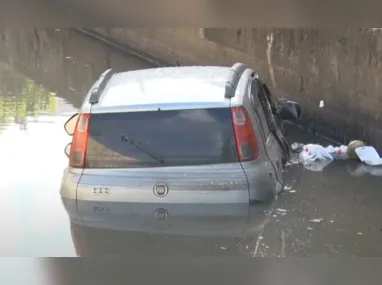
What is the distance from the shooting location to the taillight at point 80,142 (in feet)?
11.9

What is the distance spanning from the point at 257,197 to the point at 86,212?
1.12m

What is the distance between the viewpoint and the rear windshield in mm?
3518

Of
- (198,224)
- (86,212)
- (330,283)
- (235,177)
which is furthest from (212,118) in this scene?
(330,283)

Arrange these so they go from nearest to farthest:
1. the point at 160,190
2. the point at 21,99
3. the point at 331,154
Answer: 1. the point at 160,190
2. the point at 331,154
3. the point at 21,99

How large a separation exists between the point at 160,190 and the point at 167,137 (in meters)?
0.33

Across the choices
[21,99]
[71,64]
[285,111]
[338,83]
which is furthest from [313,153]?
[71,64]

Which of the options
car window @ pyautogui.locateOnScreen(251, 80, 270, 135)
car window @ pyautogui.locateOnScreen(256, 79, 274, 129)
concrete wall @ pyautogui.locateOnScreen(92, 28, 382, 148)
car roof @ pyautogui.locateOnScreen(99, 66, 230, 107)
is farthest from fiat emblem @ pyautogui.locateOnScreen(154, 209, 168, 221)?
concrete wall @ pyautogui.locateOnScreen(92, 28, 382, 148)

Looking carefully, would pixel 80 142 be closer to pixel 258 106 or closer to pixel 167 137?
pixel 167 137

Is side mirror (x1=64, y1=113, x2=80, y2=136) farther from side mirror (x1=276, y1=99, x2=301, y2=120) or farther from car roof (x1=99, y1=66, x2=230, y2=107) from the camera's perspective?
side mirror (x1=276, y1=99, x2=301, y2=120)

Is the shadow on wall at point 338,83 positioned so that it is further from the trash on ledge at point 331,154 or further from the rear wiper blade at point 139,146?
the rear wiper blade at point 139,146

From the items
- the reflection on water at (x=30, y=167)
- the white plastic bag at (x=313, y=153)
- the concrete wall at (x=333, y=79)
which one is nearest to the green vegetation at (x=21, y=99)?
the reflection on water at (x=30, y=167)

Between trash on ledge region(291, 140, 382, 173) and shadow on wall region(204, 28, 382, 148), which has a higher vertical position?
shadow on wall region(204, 28, 382, 148)

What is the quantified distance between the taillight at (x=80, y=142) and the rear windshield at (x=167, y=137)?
0.04 meters

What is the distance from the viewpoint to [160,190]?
3652mm
